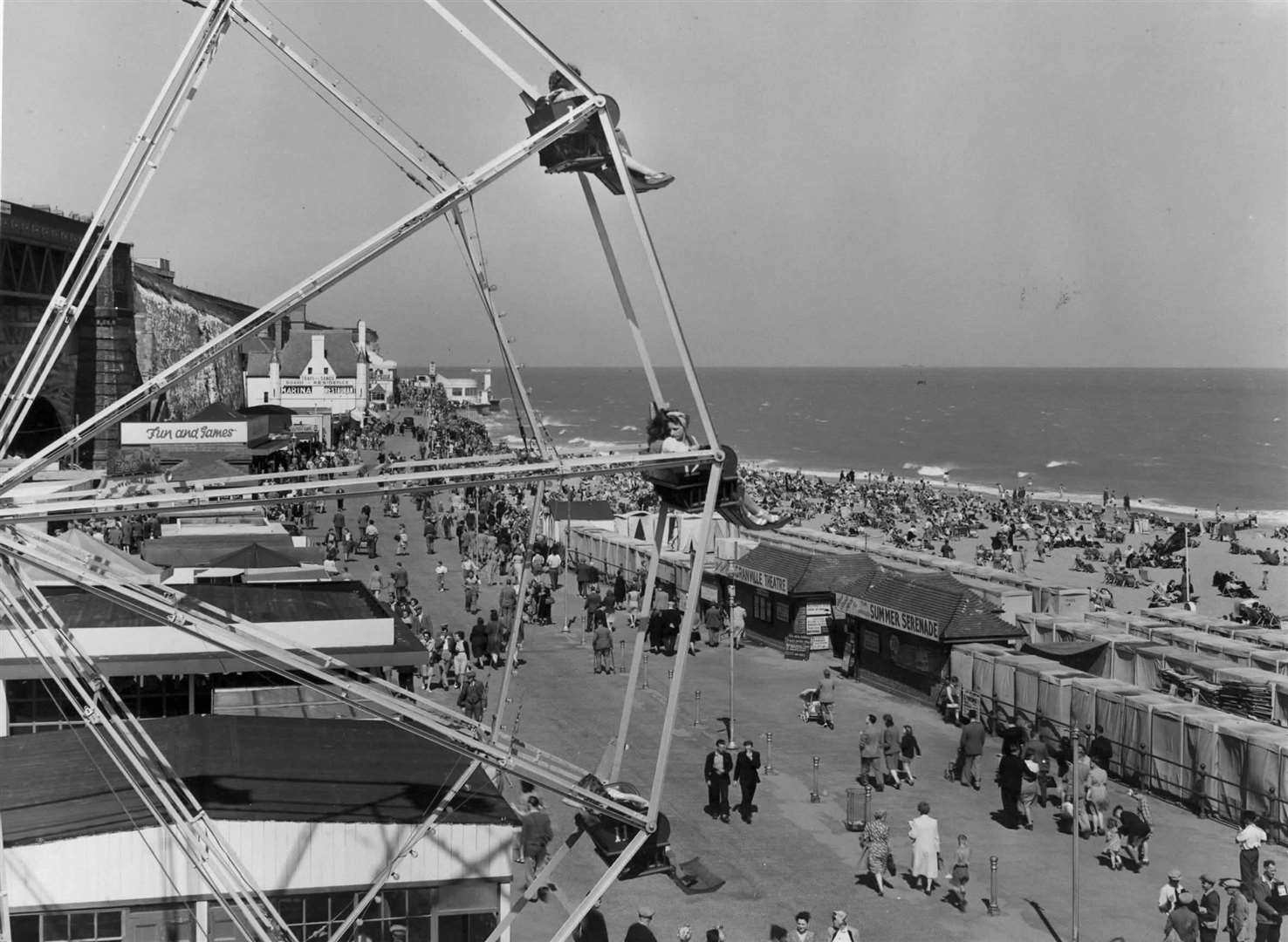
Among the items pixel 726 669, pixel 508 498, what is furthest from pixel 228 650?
pixel 508 498

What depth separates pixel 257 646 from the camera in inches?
309

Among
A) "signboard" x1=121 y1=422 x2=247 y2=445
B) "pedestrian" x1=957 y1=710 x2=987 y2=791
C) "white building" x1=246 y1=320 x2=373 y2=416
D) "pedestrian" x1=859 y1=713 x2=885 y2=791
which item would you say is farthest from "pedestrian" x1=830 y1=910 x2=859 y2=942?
"white building" x1=246 y1=320 x2=373 y2=416

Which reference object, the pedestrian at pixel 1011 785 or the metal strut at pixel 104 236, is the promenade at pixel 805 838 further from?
the metal strut at pixel 104 236

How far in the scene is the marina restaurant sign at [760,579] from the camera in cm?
3156

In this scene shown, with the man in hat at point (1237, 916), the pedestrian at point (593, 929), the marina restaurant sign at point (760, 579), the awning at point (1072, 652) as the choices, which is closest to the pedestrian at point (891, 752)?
the awning at point (1072, 652)

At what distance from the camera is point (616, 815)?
356 inches

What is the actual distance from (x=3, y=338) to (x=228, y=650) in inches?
2323

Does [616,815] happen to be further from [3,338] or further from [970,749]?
[3,338]

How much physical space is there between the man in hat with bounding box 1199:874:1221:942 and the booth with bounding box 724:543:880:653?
15.2 m

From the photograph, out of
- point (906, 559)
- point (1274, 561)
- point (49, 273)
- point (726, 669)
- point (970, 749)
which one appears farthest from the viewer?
point (49, 273)

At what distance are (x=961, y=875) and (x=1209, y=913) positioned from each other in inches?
110

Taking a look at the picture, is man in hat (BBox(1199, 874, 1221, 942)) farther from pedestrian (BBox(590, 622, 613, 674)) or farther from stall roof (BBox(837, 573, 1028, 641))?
pedestrian (BBox(590, 622, 613, 674))

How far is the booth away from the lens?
3111cm

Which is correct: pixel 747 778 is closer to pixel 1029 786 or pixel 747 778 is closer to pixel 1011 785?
pixel 1011 785
